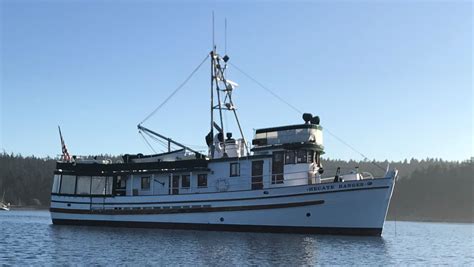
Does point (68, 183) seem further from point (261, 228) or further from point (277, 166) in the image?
point (277, 166)

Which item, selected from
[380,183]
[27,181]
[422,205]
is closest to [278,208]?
[380,183]

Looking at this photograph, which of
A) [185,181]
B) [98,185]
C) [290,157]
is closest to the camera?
[290,157]

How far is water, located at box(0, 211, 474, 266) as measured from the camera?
2636cm

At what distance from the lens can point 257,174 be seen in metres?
40.8

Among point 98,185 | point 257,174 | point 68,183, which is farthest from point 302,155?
point 68,183

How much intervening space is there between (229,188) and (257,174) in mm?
2326

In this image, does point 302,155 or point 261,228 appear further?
point 302,155

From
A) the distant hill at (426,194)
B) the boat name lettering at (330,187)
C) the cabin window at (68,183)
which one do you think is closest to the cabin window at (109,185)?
the cabin window at (68,183)

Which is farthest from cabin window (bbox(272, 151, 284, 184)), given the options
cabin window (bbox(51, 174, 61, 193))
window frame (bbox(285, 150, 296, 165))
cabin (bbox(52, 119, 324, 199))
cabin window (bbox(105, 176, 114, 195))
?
cabin window (bbox(51, 174, 61, 193))

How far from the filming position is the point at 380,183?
36.6m

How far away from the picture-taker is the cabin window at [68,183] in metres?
47.2

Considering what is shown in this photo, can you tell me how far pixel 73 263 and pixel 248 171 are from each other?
59.1 feet

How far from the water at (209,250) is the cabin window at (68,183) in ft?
22.7

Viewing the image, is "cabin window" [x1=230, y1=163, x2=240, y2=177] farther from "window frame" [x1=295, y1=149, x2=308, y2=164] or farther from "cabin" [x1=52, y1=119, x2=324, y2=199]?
"window frame" [x1=295, y1=149, x2=308, y2=164]
